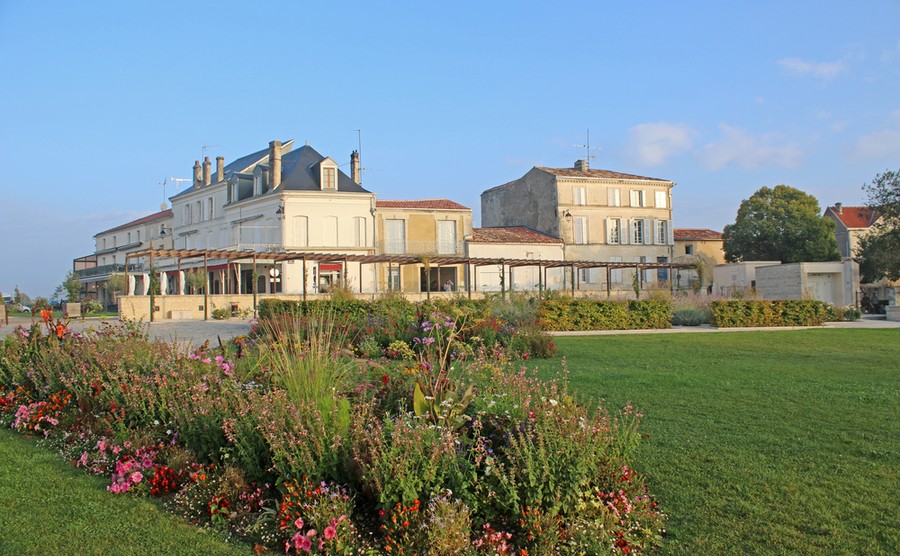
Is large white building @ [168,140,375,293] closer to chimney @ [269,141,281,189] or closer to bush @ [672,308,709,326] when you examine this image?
chimney @ [269,141,281,189]

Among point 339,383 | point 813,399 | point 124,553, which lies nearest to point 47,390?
point 339,383

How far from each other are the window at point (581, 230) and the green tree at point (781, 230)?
31.5 feet

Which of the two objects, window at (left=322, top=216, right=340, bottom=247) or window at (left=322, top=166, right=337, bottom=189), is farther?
window at (left=322, top=166, right=337, bottom=189)

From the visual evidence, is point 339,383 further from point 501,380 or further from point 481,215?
point 481,215

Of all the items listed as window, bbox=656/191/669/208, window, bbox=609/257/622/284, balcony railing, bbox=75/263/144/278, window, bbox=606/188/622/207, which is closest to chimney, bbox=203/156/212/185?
balcony railing, bbox=75/263/144/278

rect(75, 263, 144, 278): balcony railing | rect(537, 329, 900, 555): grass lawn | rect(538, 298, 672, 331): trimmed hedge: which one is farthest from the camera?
rect(75, 263, 144, 278): balcony railing

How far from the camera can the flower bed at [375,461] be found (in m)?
3.59

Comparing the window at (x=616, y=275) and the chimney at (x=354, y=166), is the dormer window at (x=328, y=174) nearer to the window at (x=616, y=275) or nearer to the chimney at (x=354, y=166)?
the chimney at (x=354, y=166)

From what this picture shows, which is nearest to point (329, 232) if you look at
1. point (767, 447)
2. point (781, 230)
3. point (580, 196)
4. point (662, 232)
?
point (580, 196)

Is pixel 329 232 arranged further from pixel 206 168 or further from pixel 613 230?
pixel 613 230

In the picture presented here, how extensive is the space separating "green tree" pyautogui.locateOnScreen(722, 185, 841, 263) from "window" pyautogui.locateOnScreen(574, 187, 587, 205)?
392 inches

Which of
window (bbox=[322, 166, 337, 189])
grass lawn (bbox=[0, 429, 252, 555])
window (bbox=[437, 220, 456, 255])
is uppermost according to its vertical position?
window (bbox=[322, 166, 337, 189])

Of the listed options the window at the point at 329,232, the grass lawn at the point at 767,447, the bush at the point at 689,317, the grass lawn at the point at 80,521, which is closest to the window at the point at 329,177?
the window at the point at 329,232

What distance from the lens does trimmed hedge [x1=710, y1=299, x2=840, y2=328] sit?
2061 cm
